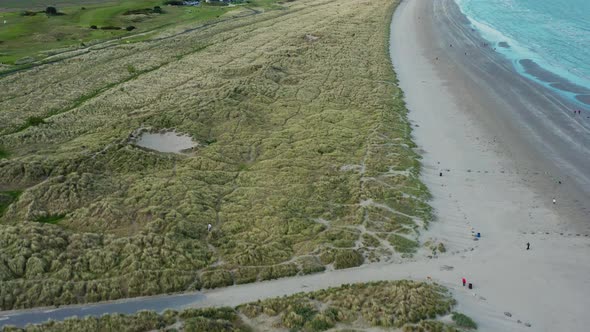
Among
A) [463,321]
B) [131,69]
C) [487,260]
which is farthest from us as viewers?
[131,69]

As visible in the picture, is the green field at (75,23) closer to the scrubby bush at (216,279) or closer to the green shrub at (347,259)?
the scrubby bush at (216,279)

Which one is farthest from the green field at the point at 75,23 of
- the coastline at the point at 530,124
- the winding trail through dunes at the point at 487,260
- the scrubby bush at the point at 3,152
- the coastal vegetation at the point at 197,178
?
the winding trail through dunes at the point at 487,260

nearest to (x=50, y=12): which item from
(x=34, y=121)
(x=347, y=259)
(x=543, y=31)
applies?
(x=34, y=121)

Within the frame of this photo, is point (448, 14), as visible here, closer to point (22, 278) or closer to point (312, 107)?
point (312, 107)

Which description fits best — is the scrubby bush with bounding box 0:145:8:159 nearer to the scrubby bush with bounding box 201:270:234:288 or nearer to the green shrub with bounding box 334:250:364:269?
the scrubby bush with bounding box 201:270:234:288

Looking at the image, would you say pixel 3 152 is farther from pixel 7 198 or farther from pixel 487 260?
pixel 487 260
